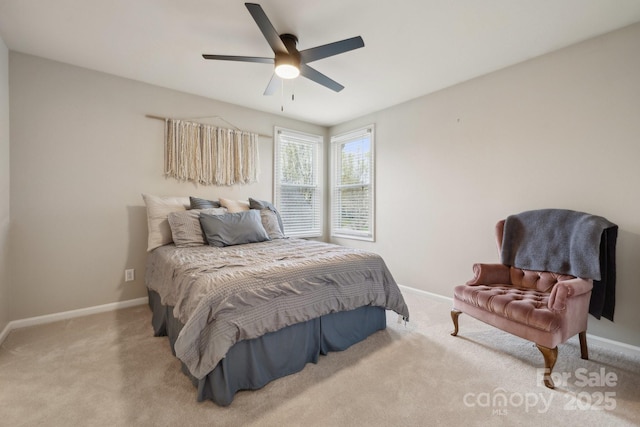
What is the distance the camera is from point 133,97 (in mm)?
3033

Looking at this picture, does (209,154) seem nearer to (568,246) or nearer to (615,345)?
(568,246)

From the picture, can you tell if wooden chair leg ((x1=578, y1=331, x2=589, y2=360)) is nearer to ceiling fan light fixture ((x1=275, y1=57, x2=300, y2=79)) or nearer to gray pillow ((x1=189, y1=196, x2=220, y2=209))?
ceiling fan light fixture ((x1=275, y1=57, x2=300, y2=79))

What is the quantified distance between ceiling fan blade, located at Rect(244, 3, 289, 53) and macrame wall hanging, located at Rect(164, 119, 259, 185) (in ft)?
5.96

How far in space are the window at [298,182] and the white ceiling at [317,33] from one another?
4.33 ft

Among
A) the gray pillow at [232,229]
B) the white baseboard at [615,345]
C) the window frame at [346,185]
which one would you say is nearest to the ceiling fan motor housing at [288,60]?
the gray pillow at [232,229]

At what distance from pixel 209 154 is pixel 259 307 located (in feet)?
8.12

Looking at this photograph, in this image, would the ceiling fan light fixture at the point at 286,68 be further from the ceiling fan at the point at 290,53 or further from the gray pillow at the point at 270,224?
the gray pillow at the point at 270,224

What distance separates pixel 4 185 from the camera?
2330mm

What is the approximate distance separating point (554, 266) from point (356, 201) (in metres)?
2.59

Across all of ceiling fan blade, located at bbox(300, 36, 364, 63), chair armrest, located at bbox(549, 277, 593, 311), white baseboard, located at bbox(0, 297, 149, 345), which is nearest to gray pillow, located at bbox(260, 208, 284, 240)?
white baseboard, located at bbox(0, 297, 149, 345)

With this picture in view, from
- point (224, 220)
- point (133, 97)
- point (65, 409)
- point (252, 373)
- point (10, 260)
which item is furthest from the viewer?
point (133, 97)

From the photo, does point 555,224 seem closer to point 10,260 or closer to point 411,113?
point 411,113

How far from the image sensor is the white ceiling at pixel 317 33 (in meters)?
1.93

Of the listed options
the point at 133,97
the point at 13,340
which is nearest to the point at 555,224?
the point at 133,97
